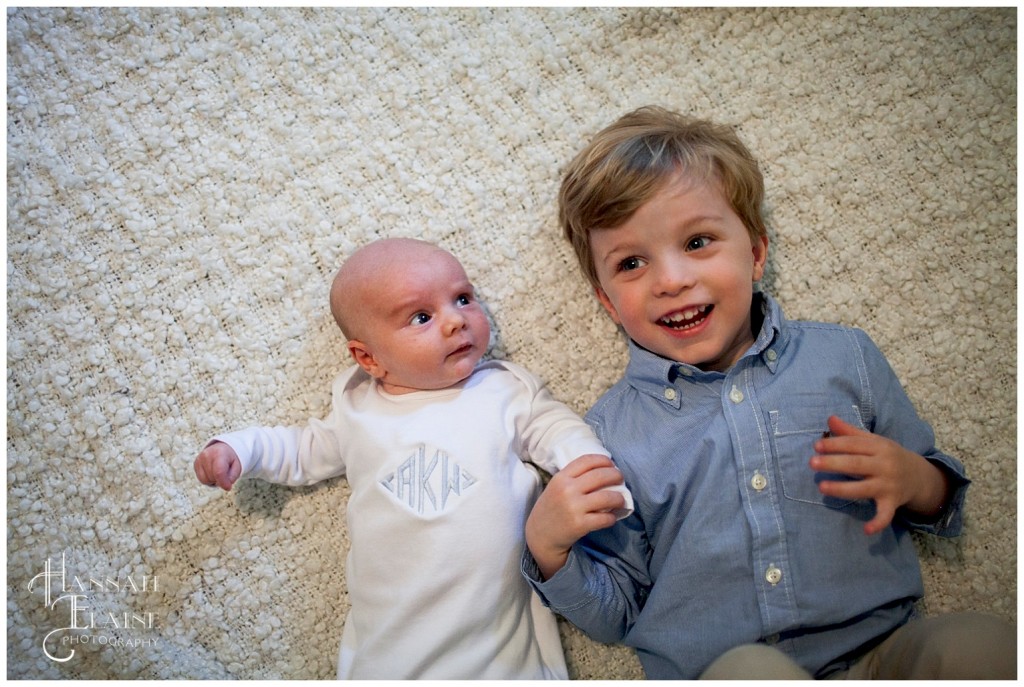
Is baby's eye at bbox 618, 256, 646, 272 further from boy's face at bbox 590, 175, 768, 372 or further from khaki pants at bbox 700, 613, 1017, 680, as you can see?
khaki pants at bbox 700, 613, 1017, 680

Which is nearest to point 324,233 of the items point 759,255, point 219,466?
point 219,466

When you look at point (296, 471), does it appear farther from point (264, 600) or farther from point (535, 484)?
point (535, 484)

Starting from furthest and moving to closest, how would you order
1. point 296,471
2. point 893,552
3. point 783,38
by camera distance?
point 783,38
point 296,471
point 893,552

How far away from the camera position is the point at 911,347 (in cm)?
134

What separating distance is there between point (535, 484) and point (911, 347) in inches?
27.8

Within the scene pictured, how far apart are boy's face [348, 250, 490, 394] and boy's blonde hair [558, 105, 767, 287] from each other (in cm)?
24

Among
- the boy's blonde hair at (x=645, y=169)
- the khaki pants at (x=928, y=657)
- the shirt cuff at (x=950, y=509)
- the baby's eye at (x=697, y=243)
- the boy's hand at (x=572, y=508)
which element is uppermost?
the boy's blonde hair at (x=645, y=169)

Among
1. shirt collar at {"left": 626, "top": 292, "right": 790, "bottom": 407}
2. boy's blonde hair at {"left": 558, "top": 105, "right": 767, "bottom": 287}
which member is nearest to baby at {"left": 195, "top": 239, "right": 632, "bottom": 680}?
shirt collar at {"left": 626, "top": 292, "right": 790, "bottom": 407}

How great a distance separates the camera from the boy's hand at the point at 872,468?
1.04m

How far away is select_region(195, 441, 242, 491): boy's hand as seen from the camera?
3.95 feet

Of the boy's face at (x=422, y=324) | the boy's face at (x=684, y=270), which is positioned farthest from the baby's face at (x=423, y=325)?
the boy's face at (x=684, y=270)

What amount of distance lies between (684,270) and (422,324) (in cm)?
41

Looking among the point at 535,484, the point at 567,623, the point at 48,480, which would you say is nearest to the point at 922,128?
the point at 535,484

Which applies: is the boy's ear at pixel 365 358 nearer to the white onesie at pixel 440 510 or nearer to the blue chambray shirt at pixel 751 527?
the white onesie at pixel 440 510
